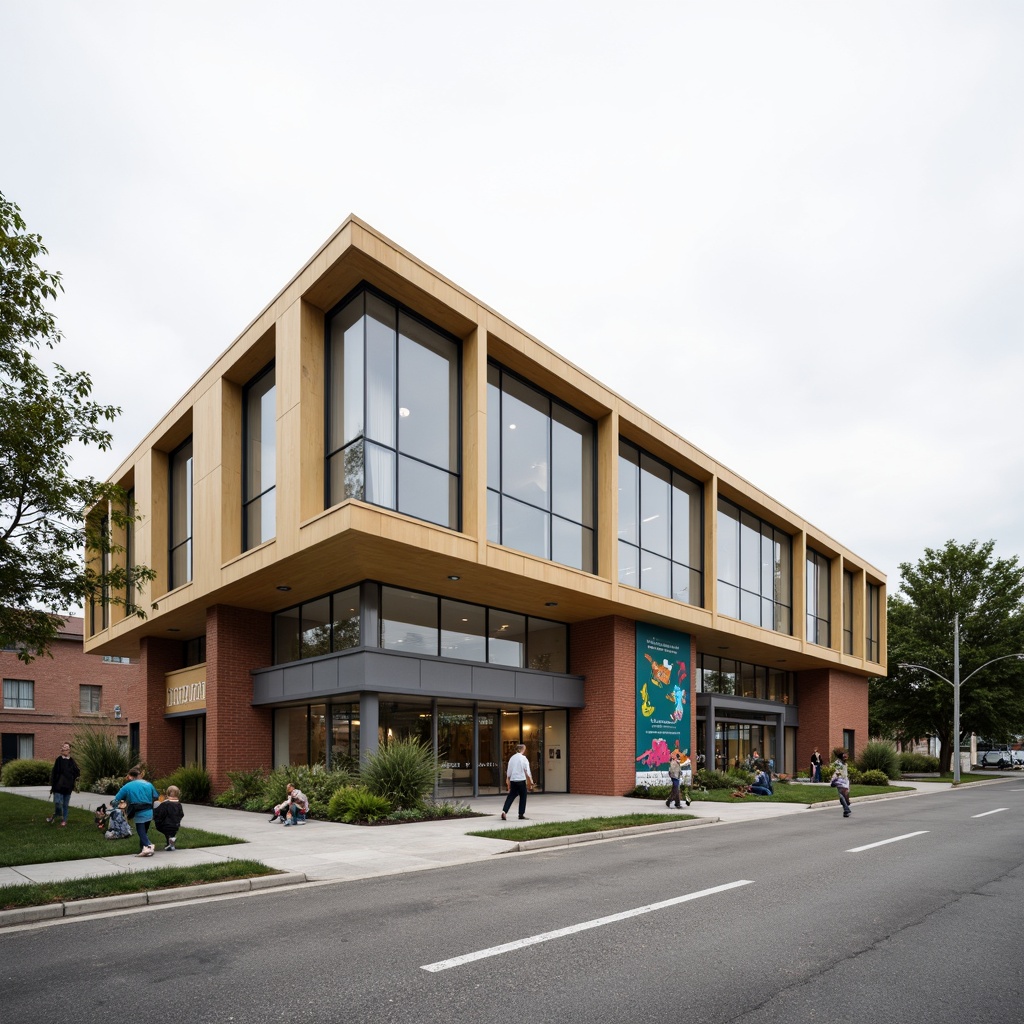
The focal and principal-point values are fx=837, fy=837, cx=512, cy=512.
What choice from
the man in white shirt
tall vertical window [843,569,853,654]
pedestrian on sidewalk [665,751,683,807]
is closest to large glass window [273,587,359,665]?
the man in white shirt

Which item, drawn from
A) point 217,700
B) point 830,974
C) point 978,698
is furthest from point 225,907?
point 978,698

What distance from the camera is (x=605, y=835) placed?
15.7 m

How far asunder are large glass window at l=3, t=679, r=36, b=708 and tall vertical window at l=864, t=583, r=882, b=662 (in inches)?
1837

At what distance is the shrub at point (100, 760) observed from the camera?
2722 cm

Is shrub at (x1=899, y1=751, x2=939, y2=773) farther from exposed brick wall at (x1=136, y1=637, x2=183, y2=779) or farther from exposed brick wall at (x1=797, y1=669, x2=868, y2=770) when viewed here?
exposed brick wall at (x1=136, y1=637, x2=183, y2=779)

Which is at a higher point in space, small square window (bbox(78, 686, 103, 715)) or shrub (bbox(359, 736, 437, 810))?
shrub (bbox(359, 736, 437, 810))

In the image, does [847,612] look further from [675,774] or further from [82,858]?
[82,858]

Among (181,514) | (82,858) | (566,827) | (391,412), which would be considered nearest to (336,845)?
(82,858)

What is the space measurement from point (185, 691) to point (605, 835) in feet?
55.2

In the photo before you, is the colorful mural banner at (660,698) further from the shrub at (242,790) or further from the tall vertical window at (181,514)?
the tall vertical window at (181,514)

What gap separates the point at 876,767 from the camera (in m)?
38.8

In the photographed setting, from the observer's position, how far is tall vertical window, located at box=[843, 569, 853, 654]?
142 ft

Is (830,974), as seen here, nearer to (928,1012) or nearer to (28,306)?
(928,1012)

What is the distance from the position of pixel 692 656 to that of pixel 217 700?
16235 millimetres
